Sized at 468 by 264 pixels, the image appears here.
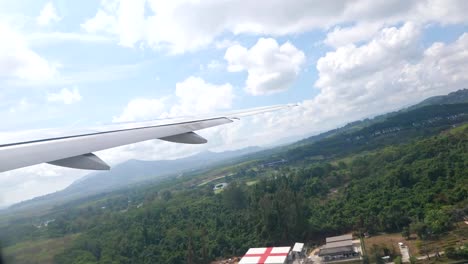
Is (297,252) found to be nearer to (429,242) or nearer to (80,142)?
(429,242)

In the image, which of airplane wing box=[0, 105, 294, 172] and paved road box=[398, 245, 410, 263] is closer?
airplane wing box=[0, 105, 294, 172]

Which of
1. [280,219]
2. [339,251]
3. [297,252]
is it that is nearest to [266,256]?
[297,252]

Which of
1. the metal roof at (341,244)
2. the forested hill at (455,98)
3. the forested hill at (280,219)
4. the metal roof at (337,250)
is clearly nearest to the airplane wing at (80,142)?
the metal roof at (337,250)

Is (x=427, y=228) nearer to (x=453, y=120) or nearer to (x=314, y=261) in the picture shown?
(x=314, y=261)

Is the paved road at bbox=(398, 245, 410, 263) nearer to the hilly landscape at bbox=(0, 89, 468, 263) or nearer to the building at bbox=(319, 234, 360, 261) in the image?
the hilly landscape at bbox=(0, 89, 468, 263)

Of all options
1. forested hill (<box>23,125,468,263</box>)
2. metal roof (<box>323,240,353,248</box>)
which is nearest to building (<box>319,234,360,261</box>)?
metal roof (<box>323,240,353,248</box>)

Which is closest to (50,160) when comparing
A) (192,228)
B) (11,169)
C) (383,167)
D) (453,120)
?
(11,169)
